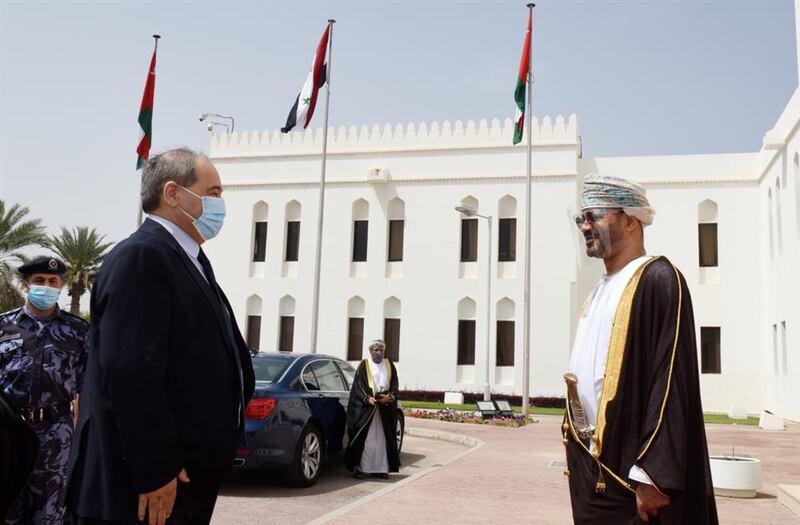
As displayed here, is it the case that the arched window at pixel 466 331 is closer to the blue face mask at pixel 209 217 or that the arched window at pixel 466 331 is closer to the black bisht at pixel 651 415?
the black bisht at pixel 651 415

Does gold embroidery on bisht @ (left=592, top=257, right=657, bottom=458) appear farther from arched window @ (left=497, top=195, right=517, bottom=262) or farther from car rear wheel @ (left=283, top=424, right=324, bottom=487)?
arched window @ (left=497, top=195, right=517, bottom=262)

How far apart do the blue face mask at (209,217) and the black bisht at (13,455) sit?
1.17m

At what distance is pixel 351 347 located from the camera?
31000mm

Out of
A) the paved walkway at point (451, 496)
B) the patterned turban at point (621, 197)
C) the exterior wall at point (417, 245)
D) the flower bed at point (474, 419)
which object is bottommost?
the flower bed at point (474, 419)

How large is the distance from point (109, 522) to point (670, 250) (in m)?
28.6

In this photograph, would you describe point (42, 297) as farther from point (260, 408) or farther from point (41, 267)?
point (260, 408)

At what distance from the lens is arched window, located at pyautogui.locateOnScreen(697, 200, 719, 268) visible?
28.5 m

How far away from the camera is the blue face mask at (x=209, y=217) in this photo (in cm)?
315

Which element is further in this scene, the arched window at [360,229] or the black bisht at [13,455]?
the arched window at [360,229]

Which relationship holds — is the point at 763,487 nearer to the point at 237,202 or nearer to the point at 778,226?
the point at 778,226

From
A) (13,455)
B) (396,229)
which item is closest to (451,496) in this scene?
(13,455)

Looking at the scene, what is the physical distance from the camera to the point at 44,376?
Result: 185 inches

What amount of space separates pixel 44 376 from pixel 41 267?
0.88 metres

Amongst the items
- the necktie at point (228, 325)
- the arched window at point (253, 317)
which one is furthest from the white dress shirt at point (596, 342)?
the arched window at point (253, 317)
